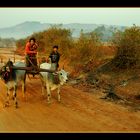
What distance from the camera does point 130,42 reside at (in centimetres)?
1830

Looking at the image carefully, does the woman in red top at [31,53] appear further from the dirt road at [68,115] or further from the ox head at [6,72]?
the ox head at [6,72]

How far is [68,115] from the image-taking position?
34.3 ft

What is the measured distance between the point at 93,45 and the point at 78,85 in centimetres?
546

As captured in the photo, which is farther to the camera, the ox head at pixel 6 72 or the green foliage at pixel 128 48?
the green foliage at pixel 128 48

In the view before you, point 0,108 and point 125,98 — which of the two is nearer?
point 0,108

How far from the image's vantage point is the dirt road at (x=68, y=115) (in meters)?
8.90

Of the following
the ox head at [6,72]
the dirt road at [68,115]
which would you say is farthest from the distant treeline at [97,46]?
the ox head at [6,72]

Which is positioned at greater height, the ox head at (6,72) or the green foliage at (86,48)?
the ox head at (6,72)

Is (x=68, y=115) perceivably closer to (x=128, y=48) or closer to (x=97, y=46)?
(x=128, y=48)

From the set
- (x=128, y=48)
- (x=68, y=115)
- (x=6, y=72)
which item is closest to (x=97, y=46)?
(x=128, y=48)

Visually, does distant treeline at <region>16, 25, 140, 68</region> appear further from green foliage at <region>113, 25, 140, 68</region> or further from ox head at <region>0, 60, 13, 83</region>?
ox head at <region>0, 60, 13, 83</region>
